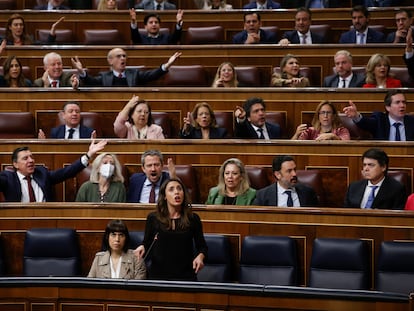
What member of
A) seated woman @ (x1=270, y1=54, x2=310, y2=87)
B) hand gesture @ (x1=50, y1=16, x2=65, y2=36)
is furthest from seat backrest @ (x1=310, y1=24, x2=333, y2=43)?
hand gesture @ (x1=50, y1=16, x2=65, y2=36)

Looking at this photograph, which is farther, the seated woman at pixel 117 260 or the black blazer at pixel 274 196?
the black blazer at pixel 274 196

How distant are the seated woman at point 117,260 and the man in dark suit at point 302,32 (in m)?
2.29

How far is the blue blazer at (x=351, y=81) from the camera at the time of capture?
5512 mm

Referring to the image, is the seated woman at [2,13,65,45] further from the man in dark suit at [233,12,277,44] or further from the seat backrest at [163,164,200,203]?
the seat backrest at [163,164,200,203]

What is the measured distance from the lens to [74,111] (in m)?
5.11

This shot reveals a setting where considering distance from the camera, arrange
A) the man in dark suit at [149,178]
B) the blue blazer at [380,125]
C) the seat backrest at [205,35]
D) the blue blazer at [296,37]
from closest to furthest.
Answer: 1. the man in dark suit at [149,178]
2. the blue blazer at [380,125]
3. the blue blazer at [296,37]
4. the seat backrest at [205,35]

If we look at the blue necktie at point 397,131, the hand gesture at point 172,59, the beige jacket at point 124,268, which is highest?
the hand gesture at point 172,59

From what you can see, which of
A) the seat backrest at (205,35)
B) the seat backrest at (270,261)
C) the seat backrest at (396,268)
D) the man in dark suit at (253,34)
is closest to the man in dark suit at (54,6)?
the seat backrest at (205,35)

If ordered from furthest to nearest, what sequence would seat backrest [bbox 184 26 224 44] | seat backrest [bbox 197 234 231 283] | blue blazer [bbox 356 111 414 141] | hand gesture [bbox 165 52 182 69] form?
seat backrest [bbox 184 26 224 44], hand gesture [bbox 165 52 182 69], blue blazer [bbox 356 111 414 141], seat backrest [bbox 197 234 231 283]

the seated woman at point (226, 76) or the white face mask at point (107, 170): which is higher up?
the seated woman at point (226, 76)

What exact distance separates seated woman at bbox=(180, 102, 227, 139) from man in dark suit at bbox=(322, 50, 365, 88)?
790 millimetres

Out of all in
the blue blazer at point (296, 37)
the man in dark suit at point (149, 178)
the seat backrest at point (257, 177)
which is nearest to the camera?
the man in dark suit at point (149, 178)

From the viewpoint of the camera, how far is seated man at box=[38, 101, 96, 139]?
512 cm

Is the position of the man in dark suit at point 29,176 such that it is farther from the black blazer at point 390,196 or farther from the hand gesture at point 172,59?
the black blazer at point 390,196
